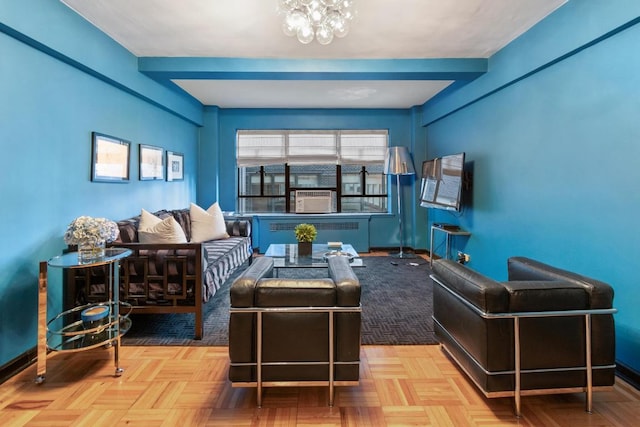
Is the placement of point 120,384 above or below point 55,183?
below

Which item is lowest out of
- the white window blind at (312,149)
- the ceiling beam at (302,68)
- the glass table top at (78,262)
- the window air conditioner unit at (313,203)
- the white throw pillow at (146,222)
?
the glass table top at (78,262)

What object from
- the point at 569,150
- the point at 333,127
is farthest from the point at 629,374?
the point at 333,127

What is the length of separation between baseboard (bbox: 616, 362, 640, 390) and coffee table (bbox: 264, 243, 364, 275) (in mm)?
1979

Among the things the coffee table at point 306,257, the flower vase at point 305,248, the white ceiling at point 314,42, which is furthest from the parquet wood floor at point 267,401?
the white ceiling at point 314,42

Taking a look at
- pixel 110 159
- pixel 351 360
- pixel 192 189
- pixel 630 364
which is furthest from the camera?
pixel 192 189

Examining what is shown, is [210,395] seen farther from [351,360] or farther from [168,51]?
[168,51]

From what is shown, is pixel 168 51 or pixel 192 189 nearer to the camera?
pixel 168 51

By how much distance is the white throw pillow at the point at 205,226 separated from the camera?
→ 420 centimetres

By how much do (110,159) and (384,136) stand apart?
4412 millimetres

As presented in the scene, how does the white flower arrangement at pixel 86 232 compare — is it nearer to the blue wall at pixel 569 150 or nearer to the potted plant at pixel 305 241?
the potted plant at pixel 305 241

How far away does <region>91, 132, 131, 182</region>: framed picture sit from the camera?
292 centimetres

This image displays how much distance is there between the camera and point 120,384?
199 cm

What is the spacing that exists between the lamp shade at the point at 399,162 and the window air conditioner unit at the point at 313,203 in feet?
3.99

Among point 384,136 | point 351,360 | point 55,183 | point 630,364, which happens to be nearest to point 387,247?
point 384,136
